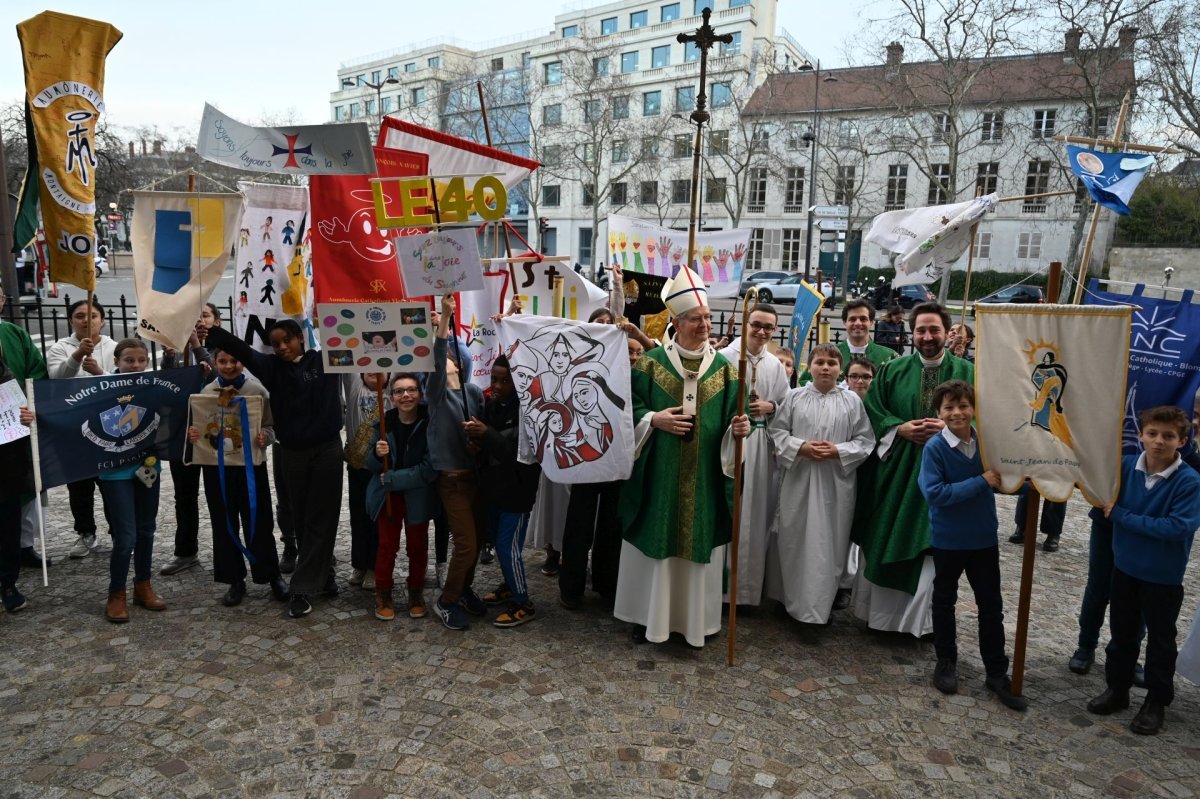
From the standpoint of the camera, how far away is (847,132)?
→ 123 ft

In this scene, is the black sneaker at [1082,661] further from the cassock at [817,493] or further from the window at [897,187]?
the window at [897,187]

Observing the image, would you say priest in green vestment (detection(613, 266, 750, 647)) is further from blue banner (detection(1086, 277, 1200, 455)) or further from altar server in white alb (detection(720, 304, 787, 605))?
blue banner (detection(1086, 277, 1200, 455))

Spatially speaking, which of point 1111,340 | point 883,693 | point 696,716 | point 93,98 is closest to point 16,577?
point 93,98

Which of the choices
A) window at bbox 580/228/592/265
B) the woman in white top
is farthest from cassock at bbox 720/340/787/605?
window at bbox 580/228/592/265

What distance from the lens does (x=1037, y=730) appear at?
3764 mm

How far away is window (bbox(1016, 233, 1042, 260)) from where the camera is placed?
1508 inches

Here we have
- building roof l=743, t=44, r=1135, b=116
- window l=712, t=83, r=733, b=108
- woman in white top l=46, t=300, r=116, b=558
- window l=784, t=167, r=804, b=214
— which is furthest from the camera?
window l=784, t=167, r=804, b=214

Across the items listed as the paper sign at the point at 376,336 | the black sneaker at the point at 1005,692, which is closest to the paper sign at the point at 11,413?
the paper sign at the point at 376,336

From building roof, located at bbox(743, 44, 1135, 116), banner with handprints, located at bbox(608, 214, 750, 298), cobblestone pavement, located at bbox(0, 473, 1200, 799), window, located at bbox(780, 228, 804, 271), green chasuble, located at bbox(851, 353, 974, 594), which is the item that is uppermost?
building roof, located at bbox(743, 44, 1135, 116)

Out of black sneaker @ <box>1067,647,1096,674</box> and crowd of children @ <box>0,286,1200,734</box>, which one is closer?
black sneaker @ <box>1067,647,1096,674</box>

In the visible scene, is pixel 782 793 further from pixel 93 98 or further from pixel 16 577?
pixel 93 98

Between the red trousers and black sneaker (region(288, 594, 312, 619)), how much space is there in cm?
44

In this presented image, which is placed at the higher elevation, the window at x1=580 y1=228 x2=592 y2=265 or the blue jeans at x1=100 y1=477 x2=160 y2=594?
the window at x1=580 y1=228 x2=592 y2=265

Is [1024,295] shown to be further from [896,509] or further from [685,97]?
[896,509]
